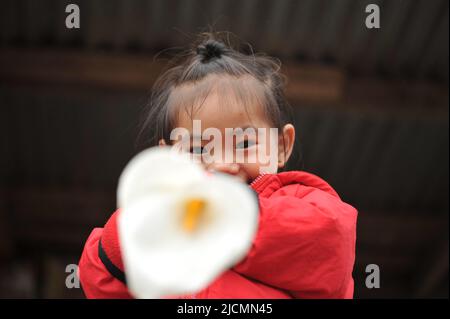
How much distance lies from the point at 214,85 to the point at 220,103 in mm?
48

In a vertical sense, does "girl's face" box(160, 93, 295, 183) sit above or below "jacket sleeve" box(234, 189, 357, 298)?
above

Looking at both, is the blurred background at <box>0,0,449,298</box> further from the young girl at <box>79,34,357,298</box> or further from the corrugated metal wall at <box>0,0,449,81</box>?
the young girl at <box>79,34,357,298</box>

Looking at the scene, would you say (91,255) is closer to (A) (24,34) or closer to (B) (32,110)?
(A) (24,34)

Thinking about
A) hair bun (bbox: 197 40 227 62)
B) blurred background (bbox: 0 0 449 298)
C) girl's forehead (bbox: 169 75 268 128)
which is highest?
hair bun (bbox: 197 40 227 62)

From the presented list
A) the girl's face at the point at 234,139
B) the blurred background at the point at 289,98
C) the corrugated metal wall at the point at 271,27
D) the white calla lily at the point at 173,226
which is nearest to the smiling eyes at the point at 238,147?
the girl's face at the point at 234,139

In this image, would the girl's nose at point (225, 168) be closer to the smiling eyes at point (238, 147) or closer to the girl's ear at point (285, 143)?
the smiling eyes at point (238, 147)

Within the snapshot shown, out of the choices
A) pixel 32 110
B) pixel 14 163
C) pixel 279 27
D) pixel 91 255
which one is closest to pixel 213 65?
pixel 91 255

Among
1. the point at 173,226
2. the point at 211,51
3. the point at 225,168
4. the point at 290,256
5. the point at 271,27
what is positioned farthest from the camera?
the point at 271,27

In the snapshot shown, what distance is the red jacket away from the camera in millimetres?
837

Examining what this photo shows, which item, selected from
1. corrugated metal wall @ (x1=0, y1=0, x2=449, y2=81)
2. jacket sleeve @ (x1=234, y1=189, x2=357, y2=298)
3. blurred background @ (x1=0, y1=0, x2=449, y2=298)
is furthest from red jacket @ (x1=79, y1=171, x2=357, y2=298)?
corrugated metal wall @ (x1=0, y1=0, x2=449, y2=81)

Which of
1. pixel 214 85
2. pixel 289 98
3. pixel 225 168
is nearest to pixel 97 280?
pixel 225 168

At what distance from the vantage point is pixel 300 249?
2.76 ft

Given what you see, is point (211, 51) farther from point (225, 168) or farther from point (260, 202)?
point (260, 202)
